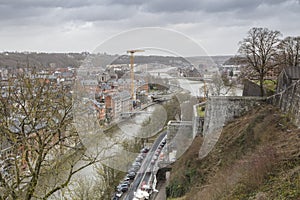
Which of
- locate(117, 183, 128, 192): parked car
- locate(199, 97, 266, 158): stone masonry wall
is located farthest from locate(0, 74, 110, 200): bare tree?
locate(117, 183, 128, 192): parked car

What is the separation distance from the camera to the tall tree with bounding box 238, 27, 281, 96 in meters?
12.9

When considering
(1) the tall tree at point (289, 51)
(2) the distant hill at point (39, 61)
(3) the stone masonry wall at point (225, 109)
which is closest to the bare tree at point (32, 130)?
(2) the distant hill at point (39, 61)

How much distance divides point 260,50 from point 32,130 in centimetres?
1042

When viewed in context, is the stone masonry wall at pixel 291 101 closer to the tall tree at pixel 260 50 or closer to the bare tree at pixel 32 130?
the tall tree at pixel 260 50

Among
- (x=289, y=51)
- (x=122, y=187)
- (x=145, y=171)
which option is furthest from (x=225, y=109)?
(x=122, y=187)

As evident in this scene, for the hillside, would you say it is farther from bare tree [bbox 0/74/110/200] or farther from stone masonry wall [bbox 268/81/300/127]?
bare tree [bbox 0/74/110/200]

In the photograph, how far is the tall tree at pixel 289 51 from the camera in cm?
1365

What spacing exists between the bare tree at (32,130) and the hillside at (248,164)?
9.08 feet

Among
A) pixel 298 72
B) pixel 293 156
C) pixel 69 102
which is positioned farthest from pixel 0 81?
pixel 298 72

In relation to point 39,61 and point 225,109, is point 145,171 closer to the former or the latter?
point 225,109

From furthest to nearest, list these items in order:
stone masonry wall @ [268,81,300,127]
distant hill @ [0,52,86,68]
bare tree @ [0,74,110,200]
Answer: stone masonry wall @ [268,81,300,127] → distant hill @ [0,52,86,68] → bare tree @ [0,74,110,200]

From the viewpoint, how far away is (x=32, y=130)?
4.99 metres

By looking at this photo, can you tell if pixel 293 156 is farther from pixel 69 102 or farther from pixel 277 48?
pixel 277 48

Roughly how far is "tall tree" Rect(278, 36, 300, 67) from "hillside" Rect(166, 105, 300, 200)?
3346 mm
